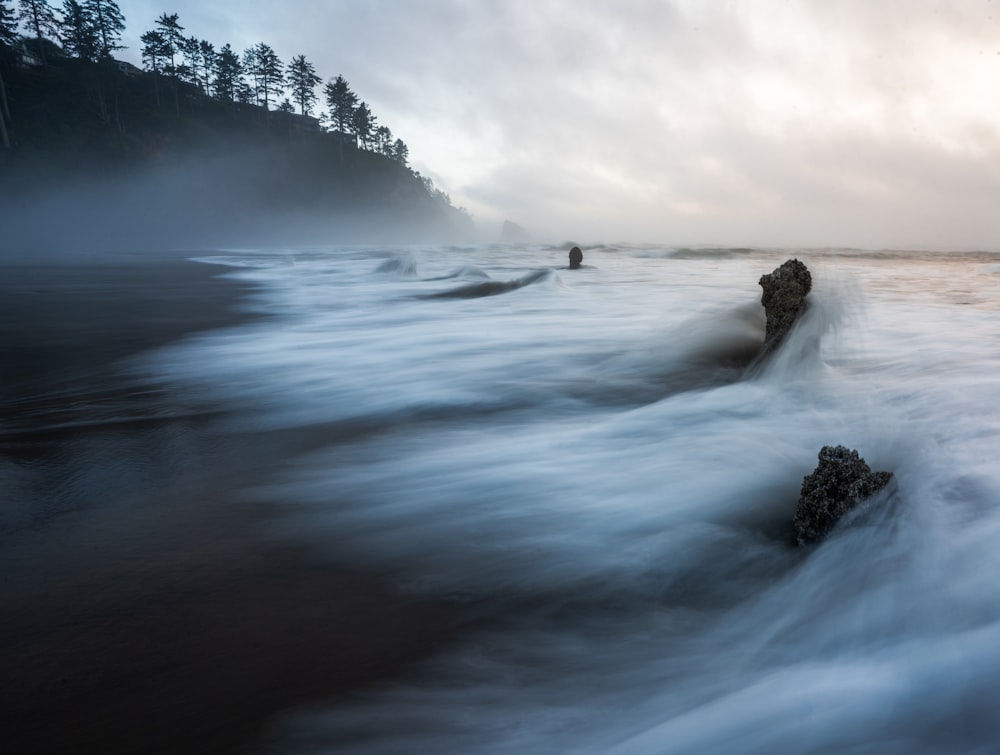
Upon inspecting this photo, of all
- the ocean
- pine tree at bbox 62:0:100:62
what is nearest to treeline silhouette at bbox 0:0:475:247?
pine tree at bbox 62:0:100:62

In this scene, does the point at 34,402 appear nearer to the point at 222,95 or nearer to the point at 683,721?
the point at 683,721

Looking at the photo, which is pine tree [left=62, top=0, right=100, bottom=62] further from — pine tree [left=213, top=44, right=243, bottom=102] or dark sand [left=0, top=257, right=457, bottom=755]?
dark sand [left=0, top=257, right=457, bottom=755]

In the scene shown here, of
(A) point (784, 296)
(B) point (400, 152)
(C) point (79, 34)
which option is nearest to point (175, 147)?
(C) point (79, 34)

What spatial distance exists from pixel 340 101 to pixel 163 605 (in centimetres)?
8385

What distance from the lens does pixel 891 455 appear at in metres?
3.22

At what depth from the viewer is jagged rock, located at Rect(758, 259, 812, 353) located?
16.1ft

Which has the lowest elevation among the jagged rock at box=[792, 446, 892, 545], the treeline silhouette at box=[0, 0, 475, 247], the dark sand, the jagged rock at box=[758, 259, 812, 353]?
the dark sand

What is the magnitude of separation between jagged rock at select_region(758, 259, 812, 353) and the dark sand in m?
3.91

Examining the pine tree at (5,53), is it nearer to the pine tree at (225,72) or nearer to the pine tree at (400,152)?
the pine tree at (225,72)

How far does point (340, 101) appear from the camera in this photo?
247ft

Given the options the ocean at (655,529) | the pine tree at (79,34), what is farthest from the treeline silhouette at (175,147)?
the ocean at (655,529)

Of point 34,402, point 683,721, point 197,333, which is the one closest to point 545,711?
point 683,721

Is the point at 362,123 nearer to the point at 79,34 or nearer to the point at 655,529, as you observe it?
the point at 79,34

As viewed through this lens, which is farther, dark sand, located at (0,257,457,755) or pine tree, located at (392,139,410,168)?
pine tree, located at (392,139,410,168)
